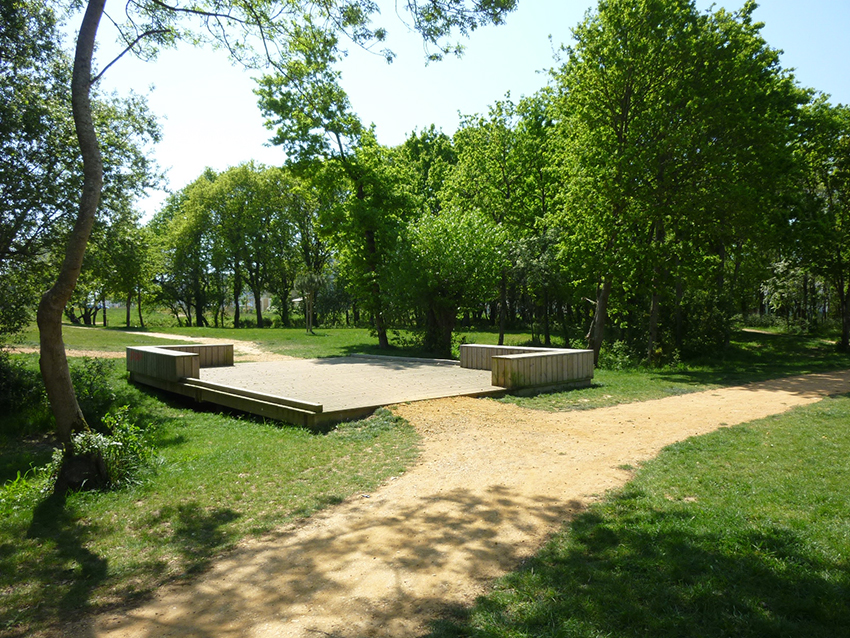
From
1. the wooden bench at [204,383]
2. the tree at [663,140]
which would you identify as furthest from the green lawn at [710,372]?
the wooden bench at [204,383]

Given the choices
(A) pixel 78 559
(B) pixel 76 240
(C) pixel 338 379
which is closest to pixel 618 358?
(C) pixel 338 379

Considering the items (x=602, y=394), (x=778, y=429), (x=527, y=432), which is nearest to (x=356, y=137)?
(x=602, y=394)

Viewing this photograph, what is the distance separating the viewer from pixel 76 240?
241 inches

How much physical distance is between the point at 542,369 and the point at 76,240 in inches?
343

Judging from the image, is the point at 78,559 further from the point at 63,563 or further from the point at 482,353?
the point at 482,353

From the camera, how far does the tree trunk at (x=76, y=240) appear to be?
6066mm

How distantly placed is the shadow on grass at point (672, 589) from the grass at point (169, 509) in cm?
248

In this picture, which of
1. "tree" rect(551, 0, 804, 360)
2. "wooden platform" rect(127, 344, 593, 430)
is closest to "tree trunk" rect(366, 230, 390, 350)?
"wooden platform" rect(127, 344, 593, 430)

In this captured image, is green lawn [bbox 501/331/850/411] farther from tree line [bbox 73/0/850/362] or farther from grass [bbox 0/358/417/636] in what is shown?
grass [bbox 0/358/417/636]

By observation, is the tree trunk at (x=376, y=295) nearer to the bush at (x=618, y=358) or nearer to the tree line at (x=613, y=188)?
the tree line at (x=613, y=188)

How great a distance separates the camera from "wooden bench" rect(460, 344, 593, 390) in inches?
432

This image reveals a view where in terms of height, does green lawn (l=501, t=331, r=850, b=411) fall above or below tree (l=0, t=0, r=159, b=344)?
below

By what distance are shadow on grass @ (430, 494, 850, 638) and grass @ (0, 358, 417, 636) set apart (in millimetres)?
2484

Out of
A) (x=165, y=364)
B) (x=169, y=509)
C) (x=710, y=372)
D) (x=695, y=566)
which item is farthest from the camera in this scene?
(x=710, y=372)
